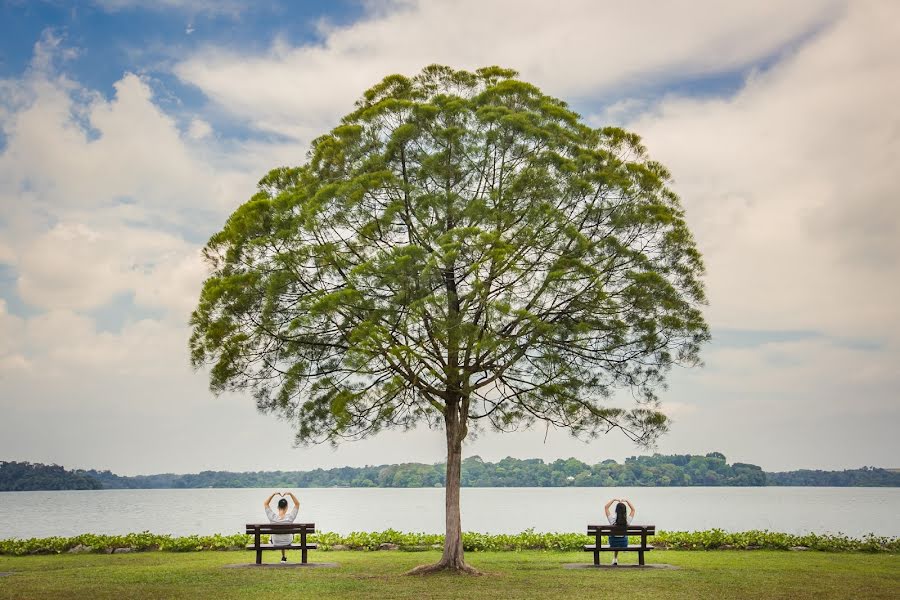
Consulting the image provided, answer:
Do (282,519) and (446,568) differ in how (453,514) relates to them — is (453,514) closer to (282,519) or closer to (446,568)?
(446,568)

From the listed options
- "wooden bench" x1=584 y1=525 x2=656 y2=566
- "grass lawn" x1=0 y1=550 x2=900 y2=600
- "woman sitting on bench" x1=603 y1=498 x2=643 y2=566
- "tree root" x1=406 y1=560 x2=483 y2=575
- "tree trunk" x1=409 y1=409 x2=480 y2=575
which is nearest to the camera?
"grass lawn" x1=0 y1=550 x2=900 y2=600

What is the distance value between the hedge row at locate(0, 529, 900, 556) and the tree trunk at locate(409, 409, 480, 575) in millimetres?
4530

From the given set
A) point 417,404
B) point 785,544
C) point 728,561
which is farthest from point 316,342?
point 785,544

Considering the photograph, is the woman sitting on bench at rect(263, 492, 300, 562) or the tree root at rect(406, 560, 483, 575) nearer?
the tree root at rect(406, 560, 483, 575)

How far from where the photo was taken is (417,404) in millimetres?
17547

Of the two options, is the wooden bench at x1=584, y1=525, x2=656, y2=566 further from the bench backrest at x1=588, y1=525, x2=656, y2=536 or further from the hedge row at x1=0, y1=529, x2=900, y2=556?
the hedge row at x1=0, y1=529, x2=900, y2=556

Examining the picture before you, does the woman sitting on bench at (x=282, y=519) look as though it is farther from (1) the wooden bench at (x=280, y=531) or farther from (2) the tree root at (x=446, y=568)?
(2) the tree root at (x=446, y=568)

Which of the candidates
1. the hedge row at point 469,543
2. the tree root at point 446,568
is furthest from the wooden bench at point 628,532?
the hedge row at point 469,543

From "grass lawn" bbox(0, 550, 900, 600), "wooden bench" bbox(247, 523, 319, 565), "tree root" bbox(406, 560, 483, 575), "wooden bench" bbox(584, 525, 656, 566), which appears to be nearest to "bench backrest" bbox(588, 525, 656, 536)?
"wooden bench" bbox(584, 525, 656, 566)

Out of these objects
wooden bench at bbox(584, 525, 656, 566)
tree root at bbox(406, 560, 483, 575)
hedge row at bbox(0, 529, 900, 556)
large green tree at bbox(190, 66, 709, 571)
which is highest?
large green tree at bbox(190, 66, 709, 571)

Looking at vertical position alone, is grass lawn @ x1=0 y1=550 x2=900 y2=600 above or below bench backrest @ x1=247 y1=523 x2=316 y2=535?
below

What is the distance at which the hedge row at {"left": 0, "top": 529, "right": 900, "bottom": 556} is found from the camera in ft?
62.4

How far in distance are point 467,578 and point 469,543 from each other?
5641 mm

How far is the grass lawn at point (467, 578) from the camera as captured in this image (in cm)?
1238
